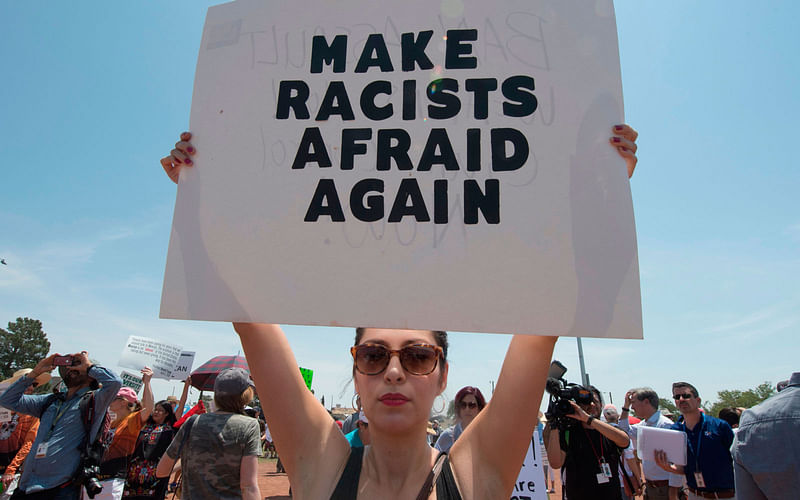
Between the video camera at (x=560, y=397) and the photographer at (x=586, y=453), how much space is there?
13mm

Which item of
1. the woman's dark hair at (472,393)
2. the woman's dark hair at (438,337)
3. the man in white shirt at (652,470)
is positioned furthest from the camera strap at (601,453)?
the woman's dark hair at (438,337)

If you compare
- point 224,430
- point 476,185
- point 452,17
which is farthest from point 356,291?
point 224,430

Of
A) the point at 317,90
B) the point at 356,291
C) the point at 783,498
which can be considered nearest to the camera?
the point at 356,291

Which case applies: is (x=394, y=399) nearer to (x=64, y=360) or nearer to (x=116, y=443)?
(x=64, y=360)

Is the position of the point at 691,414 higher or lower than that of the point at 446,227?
lower

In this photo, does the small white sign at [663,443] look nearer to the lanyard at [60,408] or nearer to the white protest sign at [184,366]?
the lanyard at [60,408]

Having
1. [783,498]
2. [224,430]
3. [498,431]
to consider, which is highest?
[498,431]

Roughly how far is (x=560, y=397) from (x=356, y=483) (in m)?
4.09

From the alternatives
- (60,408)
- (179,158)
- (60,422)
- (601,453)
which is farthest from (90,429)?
(601,453)

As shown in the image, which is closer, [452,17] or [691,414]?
[452,17]

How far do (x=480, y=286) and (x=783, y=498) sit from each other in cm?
279

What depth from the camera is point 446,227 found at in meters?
1.62

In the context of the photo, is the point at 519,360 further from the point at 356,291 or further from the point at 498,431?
the point at 356,291

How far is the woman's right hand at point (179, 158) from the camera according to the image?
1.82m
